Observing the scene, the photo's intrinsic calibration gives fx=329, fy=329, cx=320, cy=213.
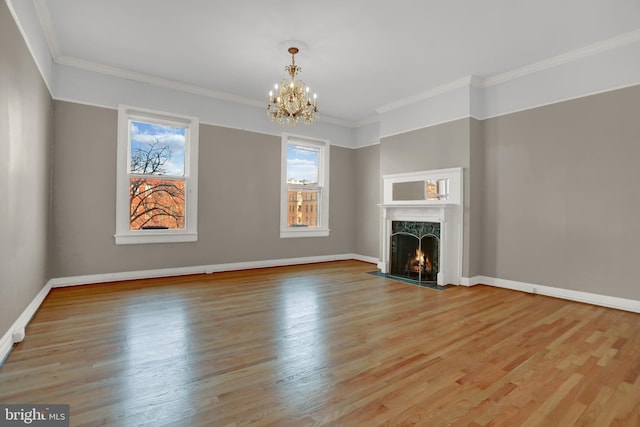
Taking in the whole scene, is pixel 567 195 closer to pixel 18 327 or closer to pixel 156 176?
pixel 156 176

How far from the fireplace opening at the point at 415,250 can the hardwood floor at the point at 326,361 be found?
3.62 feet

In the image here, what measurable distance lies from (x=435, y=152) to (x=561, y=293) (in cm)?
255

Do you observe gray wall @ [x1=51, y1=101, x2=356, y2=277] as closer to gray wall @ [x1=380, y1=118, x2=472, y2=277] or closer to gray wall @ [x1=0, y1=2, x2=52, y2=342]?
gray wall @ [x1=0, y1=2, x2=52, y2=342]

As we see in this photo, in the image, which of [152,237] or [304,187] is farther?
[304,187]

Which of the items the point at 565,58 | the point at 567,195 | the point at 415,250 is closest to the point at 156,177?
the point at 415,250

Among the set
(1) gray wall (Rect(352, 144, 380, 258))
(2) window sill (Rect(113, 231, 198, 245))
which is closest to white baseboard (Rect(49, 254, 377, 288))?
(1) gray wall (Rect(352, 144, 380, 258))

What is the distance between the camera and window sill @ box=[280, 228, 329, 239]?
6.21 m

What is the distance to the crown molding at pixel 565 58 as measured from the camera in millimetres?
3592

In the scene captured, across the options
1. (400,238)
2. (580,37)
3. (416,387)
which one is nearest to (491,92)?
(580,37)

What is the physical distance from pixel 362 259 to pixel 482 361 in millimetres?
4682

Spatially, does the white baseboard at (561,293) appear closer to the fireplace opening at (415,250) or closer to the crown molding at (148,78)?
the fireplace opening at (415,250)

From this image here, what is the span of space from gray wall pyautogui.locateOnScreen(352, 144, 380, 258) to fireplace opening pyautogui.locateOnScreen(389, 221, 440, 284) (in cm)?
118

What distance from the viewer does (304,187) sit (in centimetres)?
654

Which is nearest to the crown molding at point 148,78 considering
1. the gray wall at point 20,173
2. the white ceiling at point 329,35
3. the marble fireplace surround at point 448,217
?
the white ceiling at point 329,35
